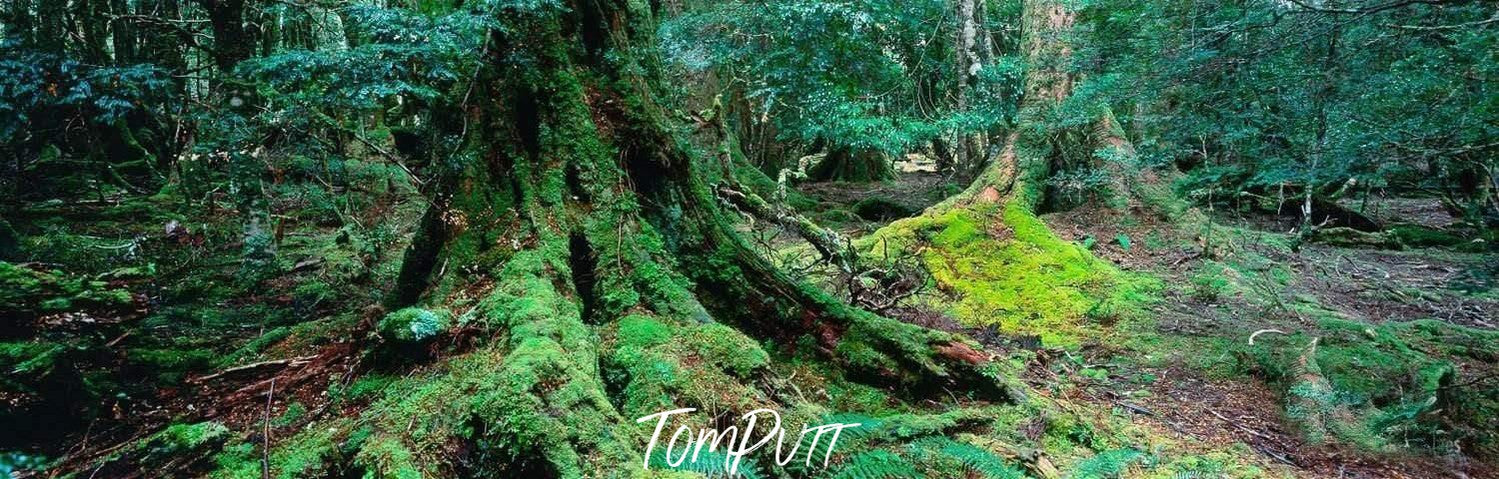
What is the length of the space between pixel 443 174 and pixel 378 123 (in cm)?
1041

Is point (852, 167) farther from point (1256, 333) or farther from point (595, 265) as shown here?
point (595, 265)

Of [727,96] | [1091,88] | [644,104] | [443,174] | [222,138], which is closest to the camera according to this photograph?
[443,174]

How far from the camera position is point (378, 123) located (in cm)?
1302

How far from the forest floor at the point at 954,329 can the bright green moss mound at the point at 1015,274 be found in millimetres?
101

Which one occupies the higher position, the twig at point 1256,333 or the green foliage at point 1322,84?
the green foliage at point 1322,84

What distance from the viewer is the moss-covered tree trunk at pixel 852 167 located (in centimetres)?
1830

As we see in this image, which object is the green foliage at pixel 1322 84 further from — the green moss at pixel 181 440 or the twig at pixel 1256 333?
the green moss at pixel 181 440

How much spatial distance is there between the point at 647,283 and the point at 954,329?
12.0 ft

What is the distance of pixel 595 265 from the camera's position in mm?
3836

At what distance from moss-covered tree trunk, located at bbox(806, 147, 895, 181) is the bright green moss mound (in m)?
9.56

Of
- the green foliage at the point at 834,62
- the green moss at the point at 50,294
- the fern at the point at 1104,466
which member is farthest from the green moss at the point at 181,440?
the green foliage at the point at 834,62

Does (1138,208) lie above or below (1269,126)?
below

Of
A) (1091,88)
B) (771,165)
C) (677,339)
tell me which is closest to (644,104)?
(677,339)

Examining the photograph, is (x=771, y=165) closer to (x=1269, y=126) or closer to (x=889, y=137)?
(x=889, y=137)
